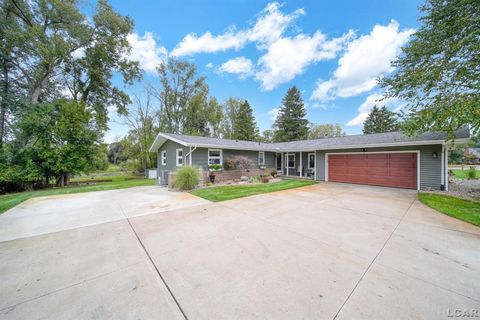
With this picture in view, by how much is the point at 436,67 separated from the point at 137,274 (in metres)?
11.1

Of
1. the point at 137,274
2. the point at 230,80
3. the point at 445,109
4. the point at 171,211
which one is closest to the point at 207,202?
the point at 171,211

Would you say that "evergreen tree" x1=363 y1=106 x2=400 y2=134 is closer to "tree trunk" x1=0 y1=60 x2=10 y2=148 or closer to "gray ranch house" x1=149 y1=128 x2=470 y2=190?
"gray ranch house" x1=149 y1=128 x2=470 y2=190

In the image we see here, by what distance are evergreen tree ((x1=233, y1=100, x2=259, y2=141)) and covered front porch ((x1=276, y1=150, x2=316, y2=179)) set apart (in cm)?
1311

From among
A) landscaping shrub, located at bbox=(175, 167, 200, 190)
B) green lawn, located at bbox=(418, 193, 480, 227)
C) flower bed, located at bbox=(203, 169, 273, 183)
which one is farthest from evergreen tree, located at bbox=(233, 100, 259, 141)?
green lawn, located at bbox=(418, 193, 480, 227)

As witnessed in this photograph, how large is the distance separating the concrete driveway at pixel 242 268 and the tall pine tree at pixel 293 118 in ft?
81.0

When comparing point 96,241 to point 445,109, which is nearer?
point 96,241

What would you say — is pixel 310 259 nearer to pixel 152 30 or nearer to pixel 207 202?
pixel 207 202

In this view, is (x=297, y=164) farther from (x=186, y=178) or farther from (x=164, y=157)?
(x=164, y=157)

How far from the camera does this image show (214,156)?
38.6 ft

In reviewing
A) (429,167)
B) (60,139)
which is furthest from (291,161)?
(60,139)

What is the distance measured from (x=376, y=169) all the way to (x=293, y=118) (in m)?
19.3

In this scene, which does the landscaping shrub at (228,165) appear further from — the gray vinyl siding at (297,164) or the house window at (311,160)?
the house window at (311,160)

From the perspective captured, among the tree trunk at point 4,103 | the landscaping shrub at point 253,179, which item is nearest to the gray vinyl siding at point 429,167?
the landscaping shrub at point 253,179

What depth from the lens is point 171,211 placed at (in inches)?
216
